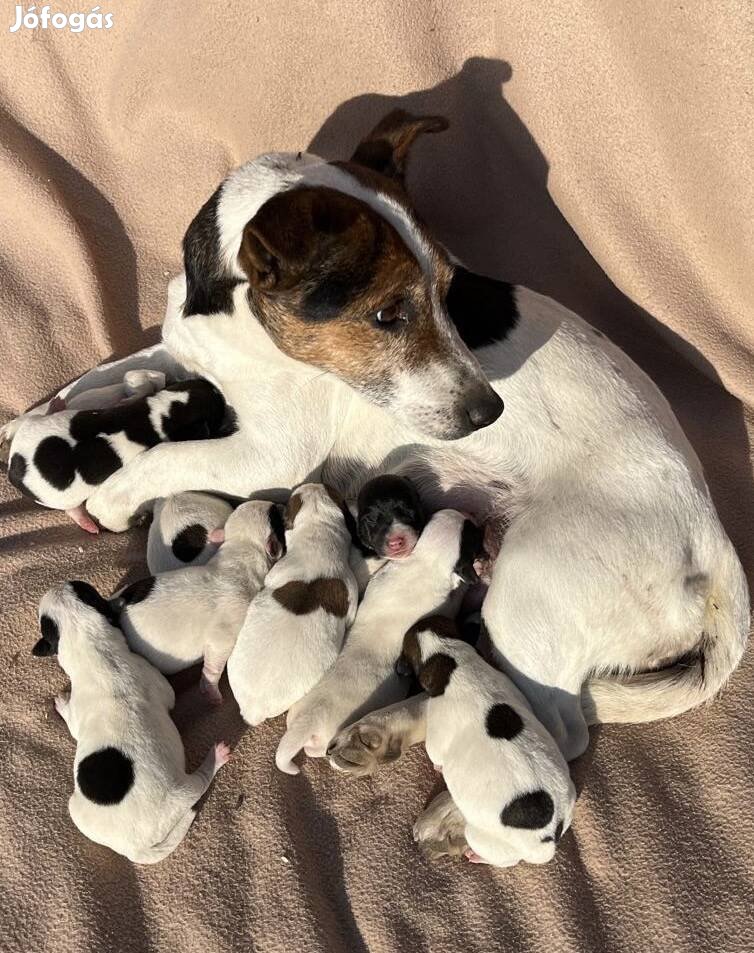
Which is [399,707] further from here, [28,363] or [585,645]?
[28,363]

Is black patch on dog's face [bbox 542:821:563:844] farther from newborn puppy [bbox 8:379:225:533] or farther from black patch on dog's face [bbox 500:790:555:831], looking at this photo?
newborn puppy [bbox 8:379:225:533]

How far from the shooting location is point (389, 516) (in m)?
2.85

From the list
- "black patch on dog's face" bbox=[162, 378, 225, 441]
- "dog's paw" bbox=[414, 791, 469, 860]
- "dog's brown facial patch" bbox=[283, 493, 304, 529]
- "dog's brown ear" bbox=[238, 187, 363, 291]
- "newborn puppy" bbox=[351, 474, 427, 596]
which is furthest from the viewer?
"black patch on dog's face" bbox=[162, 378, 225, 441]

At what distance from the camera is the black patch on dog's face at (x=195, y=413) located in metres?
3.17

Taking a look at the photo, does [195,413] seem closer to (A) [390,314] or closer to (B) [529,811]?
(A) [390,314]

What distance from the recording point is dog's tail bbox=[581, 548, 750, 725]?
2.64 meters

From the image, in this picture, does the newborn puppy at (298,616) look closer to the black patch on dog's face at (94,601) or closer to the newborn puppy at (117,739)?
the newborn puppy at (117,739)

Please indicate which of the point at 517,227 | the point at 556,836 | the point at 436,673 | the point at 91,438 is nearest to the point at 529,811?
the point at 556,836

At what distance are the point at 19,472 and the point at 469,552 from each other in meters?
1.57

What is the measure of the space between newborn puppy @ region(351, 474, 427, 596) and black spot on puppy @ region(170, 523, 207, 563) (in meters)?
0.54

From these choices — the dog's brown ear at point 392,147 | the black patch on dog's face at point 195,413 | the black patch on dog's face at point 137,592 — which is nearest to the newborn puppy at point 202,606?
the black patch on dog's face at point 137,592

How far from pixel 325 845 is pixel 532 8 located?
9.26 ft

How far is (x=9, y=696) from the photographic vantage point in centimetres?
289

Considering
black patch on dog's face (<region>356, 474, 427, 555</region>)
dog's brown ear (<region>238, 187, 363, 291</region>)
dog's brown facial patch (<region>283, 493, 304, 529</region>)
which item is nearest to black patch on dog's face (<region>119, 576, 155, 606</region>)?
dog's brown facial patch (<region>283, 493, 304, 529</region>)
